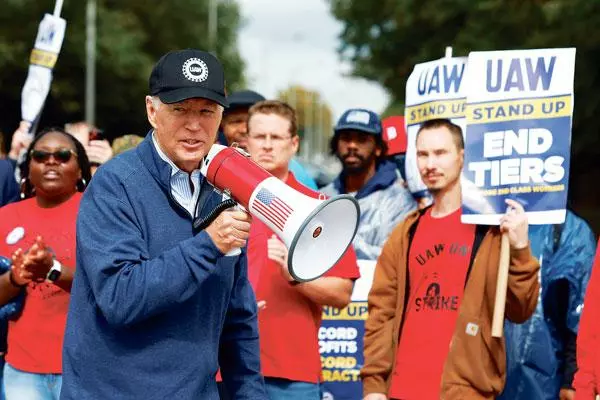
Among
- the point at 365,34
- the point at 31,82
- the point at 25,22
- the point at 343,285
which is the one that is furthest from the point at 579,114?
the point at 25,22

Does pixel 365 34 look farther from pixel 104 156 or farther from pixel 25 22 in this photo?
pixel 104 156

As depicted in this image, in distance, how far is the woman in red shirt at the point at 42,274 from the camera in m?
4.83

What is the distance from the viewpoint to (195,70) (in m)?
3.06

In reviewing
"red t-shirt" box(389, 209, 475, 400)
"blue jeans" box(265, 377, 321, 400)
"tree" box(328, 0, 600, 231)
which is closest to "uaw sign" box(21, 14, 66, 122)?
"blue jeans" box(265, 377, 321, 400)

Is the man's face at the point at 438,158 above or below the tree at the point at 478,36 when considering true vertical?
below

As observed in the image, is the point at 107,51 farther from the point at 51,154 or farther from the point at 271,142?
the point at 271,142

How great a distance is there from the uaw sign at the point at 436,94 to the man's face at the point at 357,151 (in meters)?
0.91

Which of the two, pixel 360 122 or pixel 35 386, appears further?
pixel 360 122

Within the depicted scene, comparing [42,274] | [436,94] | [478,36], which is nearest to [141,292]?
[42,274]

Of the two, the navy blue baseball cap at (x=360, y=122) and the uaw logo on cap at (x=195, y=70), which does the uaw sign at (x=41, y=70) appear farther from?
the uaw logo on cap at (x=195, y=70)

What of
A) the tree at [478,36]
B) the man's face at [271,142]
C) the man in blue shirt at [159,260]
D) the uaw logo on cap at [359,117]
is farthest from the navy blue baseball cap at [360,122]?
Answer: the tree at [478,36]

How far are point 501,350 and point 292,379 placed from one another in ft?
3.61

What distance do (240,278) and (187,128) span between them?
24.8 inches

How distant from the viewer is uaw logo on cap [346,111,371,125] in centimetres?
705
